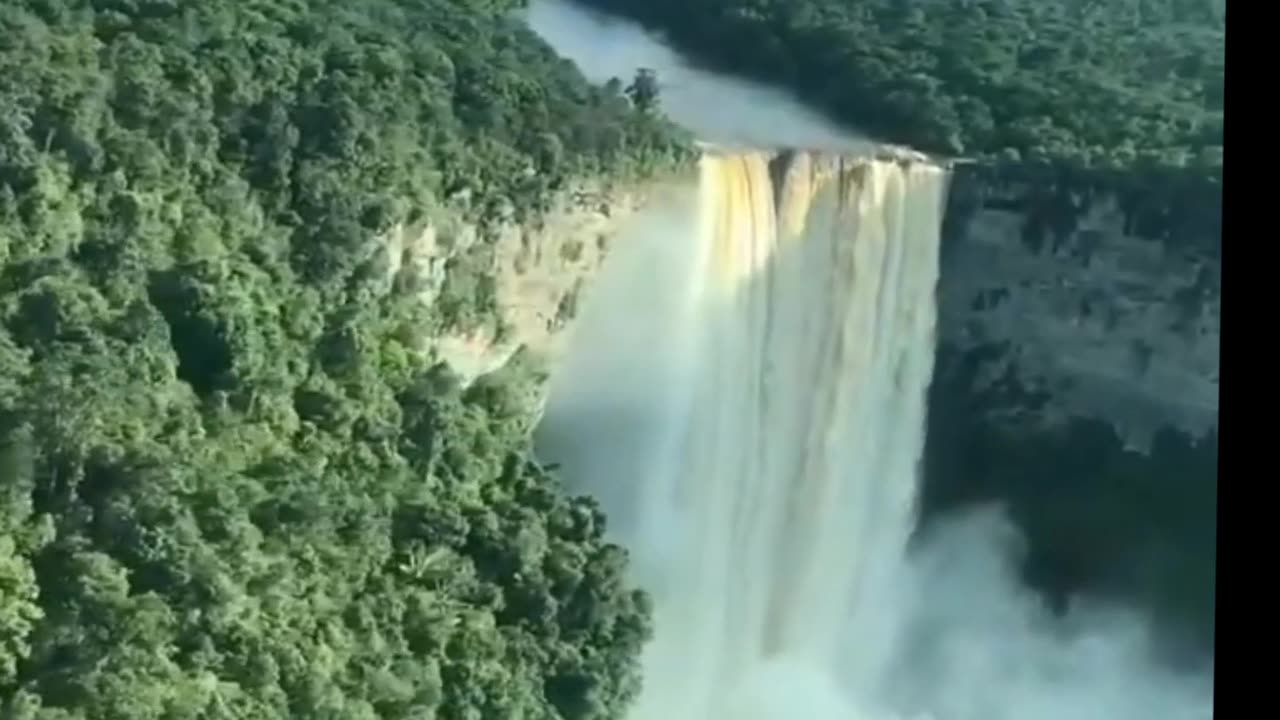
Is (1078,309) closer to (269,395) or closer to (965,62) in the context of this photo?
(965,62)

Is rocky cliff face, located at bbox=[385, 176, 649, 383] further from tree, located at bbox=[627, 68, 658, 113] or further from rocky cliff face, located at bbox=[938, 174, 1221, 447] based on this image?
rocky cliff face, located at bbox=[938, 174, 1221, 447]

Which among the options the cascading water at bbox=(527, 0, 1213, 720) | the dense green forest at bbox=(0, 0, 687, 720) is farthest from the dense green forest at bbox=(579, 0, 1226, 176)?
the dense green forest at bbox=(0, 0, 687, 720)

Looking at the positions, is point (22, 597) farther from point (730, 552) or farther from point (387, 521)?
point (730, 552)

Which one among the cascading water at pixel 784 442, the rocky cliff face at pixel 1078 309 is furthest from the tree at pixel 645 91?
the rocky cliff face at pixel 1078 309

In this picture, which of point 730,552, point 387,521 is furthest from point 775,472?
point 387,521

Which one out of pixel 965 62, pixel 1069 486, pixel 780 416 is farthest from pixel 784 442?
pixel 965 62
